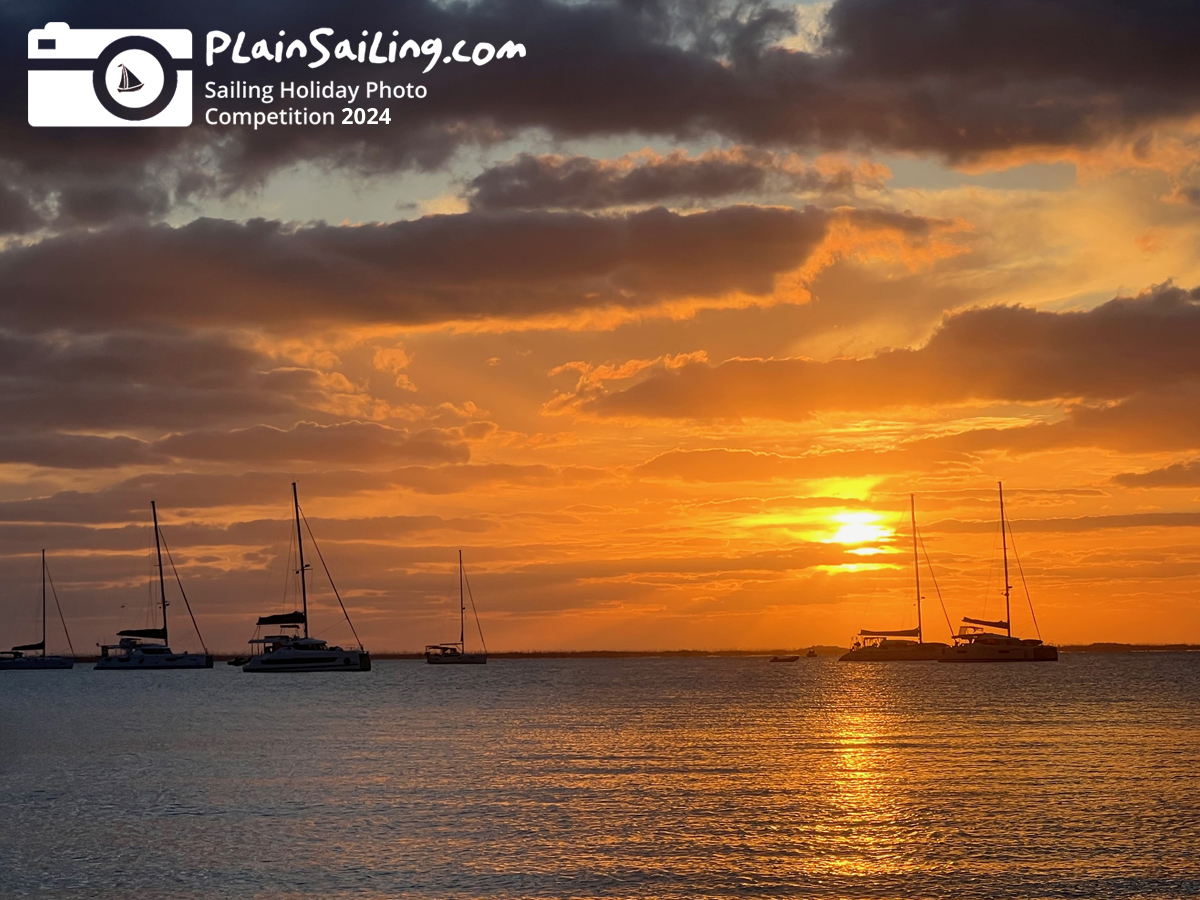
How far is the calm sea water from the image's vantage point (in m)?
45.2

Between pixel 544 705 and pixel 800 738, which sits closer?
pixel 800 738

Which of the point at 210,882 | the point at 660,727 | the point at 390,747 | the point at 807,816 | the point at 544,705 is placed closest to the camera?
the point at 210,882

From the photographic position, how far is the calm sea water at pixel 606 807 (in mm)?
45209

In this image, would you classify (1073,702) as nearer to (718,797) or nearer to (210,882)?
(718,797)

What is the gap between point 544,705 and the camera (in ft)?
474

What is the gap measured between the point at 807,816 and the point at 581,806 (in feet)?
33.9

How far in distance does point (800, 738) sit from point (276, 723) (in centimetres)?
4786

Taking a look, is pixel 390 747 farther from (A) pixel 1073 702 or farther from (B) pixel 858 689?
(B) pixel 858 689

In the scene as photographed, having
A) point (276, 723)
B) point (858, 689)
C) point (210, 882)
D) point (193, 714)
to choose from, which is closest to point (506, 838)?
point (210, 882)

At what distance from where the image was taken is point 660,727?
361 feet

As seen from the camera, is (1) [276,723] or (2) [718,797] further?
(1) [276,723]

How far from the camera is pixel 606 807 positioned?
60.1 meters

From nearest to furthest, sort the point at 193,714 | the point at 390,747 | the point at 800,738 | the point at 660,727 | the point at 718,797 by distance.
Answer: the point at 718,797
the point at 390,747
the point at 800,738
the point at 660,727
the point at 193,714

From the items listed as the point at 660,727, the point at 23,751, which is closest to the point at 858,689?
the point at 660,727
